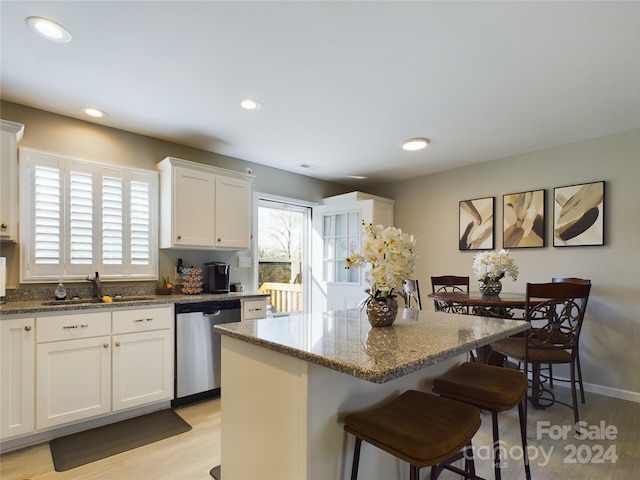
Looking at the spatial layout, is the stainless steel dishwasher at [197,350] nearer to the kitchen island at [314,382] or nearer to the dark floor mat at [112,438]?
the dark floor mat at [112,438]

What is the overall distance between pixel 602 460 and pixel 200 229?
3.52 meters

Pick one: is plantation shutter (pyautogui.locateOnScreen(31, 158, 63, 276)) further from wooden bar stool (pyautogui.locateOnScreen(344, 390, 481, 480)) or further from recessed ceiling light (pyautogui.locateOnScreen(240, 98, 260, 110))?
wooden bar stool (pyautogui.locateOnScreen(344, 390, 481, 480))

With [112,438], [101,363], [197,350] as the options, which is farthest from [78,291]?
[112,438]

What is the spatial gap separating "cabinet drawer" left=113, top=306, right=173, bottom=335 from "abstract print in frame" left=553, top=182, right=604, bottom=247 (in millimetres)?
3786

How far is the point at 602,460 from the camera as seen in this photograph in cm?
218

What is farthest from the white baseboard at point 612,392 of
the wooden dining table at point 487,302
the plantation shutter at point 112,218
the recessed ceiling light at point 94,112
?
the recessed ceiling light at point 94,112

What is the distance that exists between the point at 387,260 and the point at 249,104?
5.77 feet

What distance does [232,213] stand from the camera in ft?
11.9

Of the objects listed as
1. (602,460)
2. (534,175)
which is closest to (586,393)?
(602,460)

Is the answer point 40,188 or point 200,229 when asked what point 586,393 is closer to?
point 200,229

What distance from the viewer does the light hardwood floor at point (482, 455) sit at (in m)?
2.02

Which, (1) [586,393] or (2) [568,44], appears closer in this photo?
(2) [568,44]

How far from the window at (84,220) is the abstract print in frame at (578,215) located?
4010 mm

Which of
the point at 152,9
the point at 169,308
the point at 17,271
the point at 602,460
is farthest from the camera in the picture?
the point at 169,308
